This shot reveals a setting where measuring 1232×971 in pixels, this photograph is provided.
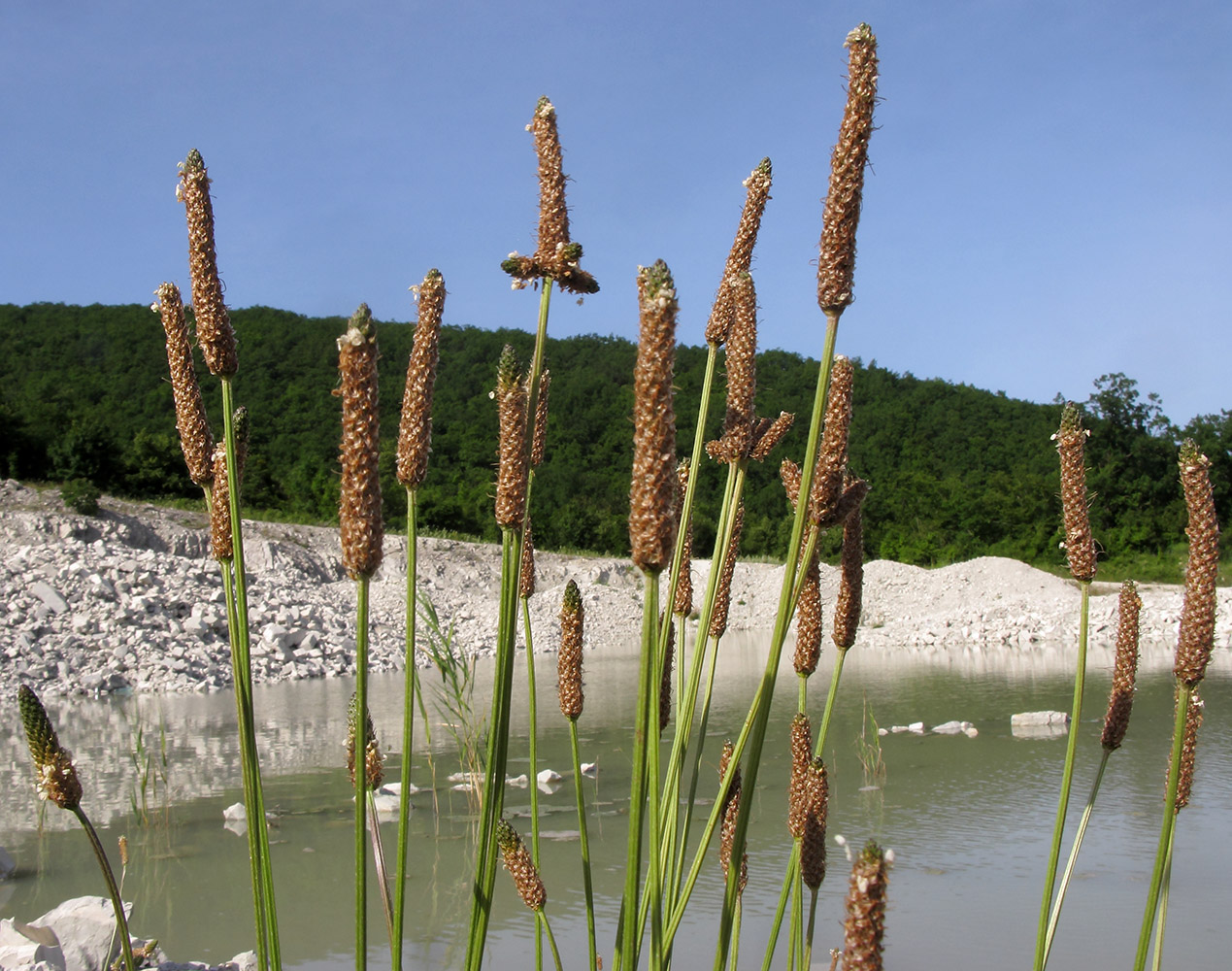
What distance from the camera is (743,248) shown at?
2396 mm

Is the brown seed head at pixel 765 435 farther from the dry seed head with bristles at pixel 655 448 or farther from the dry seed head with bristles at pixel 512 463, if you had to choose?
the dry seed head with bristles at pixel 655 448

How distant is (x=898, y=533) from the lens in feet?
147

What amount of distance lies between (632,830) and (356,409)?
830 millimetres

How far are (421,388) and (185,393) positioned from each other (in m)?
0.56

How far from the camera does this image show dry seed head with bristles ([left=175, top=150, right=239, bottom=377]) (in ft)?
6.57

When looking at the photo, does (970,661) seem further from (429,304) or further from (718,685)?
(429,304)

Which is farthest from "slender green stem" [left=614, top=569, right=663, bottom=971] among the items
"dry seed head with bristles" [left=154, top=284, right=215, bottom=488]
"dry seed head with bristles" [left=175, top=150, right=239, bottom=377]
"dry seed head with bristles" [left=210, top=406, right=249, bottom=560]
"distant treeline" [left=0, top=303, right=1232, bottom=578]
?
"distant treeline" [left=0, top=303, right=1232, bottom=578]

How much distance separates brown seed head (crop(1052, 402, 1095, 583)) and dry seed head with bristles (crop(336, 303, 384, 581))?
5.26ft

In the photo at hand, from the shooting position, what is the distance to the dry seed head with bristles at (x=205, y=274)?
2.00 metres

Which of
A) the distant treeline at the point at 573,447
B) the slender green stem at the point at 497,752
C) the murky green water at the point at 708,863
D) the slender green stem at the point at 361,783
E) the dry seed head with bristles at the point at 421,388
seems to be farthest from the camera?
the distant treeline at the point at 573,447

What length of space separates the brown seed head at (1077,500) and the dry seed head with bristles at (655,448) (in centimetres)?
126

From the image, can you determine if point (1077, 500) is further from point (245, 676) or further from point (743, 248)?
point (245, 676)

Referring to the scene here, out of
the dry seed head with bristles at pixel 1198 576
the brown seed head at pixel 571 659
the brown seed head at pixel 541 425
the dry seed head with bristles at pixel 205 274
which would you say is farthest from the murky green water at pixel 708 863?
the dry seed head with bristles at pixel 205 274

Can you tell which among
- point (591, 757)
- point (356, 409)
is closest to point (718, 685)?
point (591, 757)
